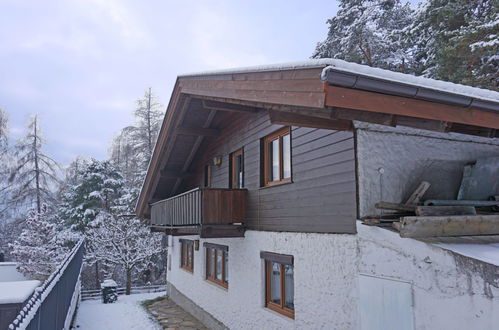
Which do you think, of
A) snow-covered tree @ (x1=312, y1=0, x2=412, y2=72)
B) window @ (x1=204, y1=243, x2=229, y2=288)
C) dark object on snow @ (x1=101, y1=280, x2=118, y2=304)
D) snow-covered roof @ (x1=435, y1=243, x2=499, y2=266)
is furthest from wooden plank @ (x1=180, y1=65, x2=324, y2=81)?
snow-covered tree @ (x1=312, y1=0, x2=412, y2=72)

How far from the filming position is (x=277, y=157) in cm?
846

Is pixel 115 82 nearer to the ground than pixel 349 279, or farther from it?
farther from it

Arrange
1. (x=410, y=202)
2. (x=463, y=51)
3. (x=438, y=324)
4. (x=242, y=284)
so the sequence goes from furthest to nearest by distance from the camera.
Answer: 1. (x=463, y=51)
2. (x=242, y=284)
3. (x=410, y=202)
4. (x=438, y=324)

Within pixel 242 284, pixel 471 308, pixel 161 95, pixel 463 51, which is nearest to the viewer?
pixel 471 308

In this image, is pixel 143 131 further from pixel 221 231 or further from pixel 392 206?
pixel 392 206

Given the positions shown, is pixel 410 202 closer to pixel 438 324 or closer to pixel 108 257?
pixel 438 324

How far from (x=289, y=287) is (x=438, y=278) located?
3.69 m

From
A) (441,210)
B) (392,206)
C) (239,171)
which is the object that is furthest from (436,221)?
(239,171)

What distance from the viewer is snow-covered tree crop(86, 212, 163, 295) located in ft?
70.7

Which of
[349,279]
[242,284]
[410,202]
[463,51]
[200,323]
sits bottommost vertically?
[200,323]

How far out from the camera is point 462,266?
12.7ft

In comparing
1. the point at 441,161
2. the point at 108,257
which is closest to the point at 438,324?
the point at 441,161

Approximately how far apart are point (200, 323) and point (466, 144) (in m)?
9.11

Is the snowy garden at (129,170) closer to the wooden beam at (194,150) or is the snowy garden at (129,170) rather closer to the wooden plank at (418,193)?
the wooden beam at (194,150)
